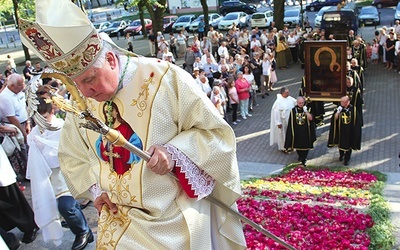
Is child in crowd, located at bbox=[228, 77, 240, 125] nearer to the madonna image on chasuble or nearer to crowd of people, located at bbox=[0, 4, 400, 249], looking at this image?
crowd of people, located at bbox=[0, 4, 400, 249]

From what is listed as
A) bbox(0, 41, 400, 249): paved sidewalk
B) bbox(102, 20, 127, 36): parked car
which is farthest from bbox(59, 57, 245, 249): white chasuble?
bbox(102, 20, 127, 36): parked car

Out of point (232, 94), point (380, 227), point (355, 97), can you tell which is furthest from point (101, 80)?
point (232, 94)

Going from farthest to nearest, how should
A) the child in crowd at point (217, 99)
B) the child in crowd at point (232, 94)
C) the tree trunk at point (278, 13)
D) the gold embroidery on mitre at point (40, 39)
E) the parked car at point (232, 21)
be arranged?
the parked car at point (232, 21), the tree trunk at point (278, 13), the child in crowd at point (232, 94), the child in crowd at point (217, 99), the gold embroidery on mitre at point (40, 39)

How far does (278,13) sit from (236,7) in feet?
56.7

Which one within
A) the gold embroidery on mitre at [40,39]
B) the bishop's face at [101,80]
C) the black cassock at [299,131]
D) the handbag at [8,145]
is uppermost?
the gold embroidery on mitre at [40,39]

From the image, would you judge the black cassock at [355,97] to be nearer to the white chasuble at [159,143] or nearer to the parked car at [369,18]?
the white chasuble at [159,143]

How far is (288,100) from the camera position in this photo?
467 inches

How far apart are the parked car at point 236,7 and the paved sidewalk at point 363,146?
25.8 metres

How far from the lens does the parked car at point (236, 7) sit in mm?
41562

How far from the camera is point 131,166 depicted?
2.94m

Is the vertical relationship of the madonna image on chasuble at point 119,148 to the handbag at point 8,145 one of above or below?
above

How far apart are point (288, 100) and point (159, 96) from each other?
366 inches

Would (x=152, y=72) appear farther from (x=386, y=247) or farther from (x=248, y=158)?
(x=248, y=158)

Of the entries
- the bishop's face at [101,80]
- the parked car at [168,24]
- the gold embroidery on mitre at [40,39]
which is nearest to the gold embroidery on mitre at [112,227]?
the bishop's face at [101,80]
